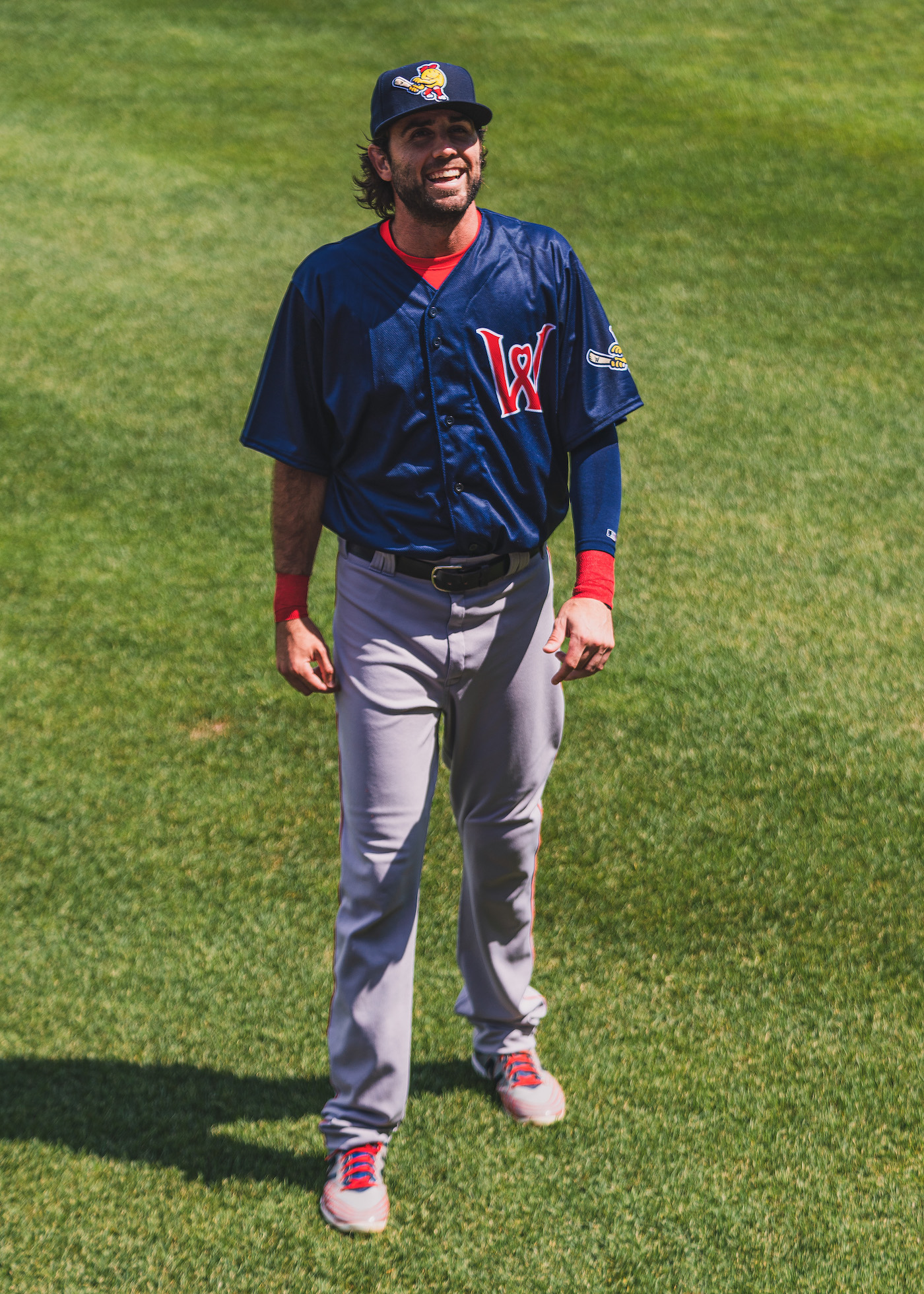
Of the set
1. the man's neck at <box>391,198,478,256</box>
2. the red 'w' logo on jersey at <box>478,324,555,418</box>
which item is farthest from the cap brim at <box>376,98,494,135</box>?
the red 'w' logo on jersey at <box>478,324,555,418</box>

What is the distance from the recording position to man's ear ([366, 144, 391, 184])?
2.84m

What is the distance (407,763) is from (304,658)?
336 mm

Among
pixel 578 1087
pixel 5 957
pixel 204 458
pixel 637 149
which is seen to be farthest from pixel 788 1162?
pixel 637 149

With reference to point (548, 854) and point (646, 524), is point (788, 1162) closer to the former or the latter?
point (548, 854)

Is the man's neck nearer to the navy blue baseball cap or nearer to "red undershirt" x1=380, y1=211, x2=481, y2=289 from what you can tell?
"red undershirt" x1=380, y1=211, x2=481, y2=289

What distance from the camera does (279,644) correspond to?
295cm

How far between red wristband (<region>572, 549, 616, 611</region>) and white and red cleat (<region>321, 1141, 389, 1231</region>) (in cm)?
139

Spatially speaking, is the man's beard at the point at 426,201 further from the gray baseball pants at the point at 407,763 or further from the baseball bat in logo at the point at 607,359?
the gray baseball pants at the point at 407,763

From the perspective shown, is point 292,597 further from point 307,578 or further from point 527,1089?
point 527,1089

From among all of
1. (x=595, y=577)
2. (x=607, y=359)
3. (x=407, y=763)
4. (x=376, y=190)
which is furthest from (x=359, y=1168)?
(x=376, y=190)

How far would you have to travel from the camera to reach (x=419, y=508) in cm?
282

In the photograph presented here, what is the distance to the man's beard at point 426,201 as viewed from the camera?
272 cm

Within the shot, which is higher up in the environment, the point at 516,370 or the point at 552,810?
the point at 516,370

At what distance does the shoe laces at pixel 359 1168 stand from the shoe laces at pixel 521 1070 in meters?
0.44
